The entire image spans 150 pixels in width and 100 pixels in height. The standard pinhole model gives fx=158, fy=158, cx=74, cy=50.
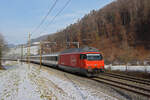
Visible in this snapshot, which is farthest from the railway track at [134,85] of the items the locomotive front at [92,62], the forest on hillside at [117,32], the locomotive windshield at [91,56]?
the forest on hillside at [117,32]

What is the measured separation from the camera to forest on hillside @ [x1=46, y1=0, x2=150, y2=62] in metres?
53.7

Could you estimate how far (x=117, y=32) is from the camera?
6688cm

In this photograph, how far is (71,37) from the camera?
72.3 metres

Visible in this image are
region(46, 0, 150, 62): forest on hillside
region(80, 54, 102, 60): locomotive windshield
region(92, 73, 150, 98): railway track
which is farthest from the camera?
region(46, 0, 150, 62): forest on hillside

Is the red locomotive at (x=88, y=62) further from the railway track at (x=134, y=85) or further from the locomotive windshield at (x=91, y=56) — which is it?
the railway track at (x=134, y=85)

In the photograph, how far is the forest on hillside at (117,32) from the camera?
176ft

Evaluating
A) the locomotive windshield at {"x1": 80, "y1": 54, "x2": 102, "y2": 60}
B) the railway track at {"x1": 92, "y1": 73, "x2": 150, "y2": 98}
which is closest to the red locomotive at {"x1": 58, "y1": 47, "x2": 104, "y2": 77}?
the locomotive windshield at {"x1": 80, "y1": 54, "x2": 102, "y2": 60}

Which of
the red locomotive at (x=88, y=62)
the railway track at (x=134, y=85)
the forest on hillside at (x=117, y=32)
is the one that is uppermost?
the forest on hillside at (x=117, y=32)

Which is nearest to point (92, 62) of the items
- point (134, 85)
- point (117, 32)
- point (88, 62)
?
point (88, 62)

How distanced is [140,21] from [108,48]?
20.1m

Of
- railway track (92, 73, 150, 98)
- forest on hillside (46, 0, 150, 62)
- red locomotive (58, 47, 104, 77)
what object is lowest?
railway track (92, 73, 150, 98)

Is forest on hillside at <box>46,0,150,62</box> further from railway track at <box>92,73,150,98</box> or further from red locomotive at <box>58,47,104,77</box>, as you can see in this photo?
railway track at <box>92,73,150,98</box>

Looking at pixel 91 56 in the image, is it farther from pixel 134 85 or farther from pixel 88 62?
pixel 134 85

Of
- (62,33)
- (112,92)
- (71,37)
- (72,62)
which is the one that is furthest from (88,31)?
(112,92)
